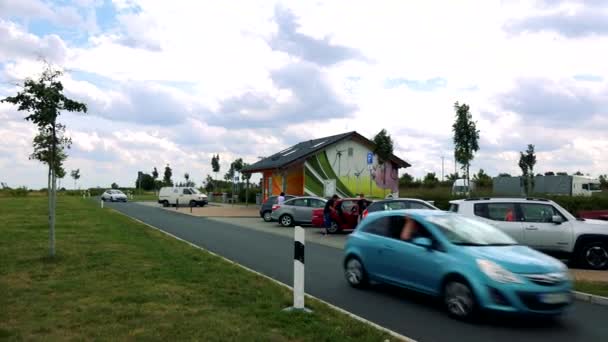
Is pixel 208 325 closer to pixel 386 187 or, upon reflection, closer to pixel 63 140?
pixel 63 140

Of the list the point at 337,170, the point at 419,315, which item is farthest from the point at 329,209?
the point at 337,170

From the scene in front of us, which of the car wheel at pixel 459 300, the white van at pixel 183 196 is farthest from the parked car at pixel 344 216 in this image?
the white van at pixel 183 196

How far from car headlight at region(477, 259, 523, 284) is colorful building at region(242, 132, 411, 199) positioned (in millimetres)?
32001

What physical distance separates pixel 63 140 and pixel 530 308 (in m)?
9.74

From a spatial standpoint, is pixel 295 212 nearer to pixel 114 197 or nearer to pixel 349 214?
pixel 349 214

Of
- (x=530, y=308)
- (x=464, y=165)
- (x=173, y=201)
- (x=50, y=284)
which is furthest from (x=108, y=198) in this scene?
(x=530, y=308)

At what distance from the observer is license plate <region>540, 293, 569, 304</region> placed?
7350 millimetres

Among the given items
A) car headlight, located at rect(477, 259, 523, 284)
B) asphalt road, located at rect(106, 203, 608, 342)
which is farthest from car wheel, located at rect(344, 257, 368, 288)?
car headlight, located at rect(477, 259, 523, 284)

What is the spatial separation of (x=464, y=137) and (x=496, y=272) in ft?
66.6

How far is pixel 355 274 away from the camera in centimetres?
1005

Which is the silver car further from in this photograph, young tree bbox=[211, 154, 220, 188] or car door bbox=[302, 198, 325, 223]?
young tree bbox=[211, 154, 220, 188]

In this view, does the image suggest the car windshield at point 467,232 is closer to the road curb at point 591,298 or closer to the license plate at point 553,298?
the license plate at point 553,298

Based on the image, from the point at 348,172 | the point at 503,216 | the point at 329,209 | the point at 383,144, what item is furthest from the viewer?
the point at 348,172

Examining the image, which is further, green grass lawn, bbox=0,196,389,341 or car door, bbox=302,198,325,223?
car door, bbox=302,198,325,223
